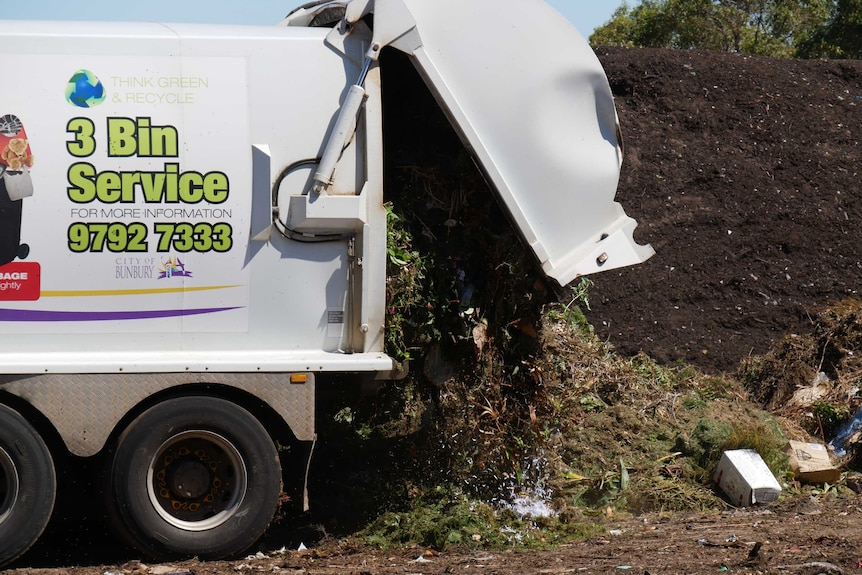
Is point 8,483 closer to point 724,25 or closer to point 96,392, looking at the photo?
point 96,392

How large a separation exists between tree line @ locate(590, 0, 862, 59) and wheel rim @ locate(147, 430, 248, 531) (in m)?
16.7

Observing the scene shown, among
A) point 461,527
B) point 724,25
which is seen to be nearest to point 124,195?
point 461,527

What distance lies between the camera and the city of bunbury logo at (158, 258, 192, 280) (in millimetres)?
5254

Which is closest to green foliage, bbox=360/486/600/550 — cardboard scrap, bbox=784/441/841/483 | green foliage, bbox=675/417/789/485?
green foliage, bbox=675/417/789/485

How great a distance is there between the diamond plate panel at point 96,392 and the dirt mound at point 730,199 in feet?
18.4

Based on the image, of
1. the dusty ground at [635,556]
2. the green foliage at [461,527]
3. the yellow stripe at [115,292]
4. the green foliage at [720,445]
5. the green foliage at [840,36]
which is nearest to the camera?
the dusty ground at [635,556]

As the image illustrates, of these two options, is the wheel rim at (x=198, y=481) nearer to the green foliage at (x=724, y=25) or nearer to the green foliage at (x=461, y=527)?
the green foliage at (x=461, y=527)

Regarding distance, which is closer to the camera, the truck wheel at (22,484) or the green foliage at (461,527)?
the truck wheel at (22,484)

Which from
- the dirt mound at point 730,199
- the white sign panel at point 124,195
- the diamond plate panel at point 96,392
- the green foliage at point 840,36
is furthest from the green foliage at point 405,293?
the green foliage at point 840,36

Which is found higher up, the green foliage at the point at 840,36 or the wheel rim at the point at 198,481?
the green foliage at the point at 840,36

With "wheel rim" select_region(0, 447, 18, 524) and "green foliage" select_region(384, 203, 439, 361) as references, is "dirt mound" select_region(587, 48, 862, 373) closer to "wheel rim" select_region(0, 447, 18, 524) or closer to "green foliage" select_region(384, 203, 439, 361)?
"green foliage" select_region(384, 203, 439, 361)

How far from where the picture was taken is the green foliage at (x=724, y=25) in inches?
808

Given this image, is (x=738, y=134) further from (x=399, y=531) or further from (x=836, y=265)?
(x=399, y=531)

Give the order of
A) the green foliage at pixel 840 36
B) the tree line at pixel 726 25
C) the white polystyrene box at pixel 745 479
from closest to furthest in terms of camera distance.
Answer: the white polystyrene box at pixel 745 479 → the green foliage at pixel 840 36 → the tree line at pixel 726 25
